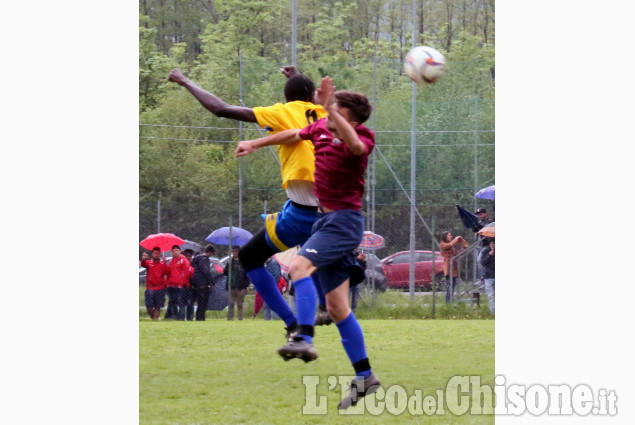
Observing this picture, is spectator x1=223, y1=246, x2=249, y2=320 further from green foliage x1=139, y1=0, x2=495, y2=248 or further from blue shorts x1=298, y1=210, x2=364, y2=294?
blue shorts x1=298, y1=210, x2=364, y2=294

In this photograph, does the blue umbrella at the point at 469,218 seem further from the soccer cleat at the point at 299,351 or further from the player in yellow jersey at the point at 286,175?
the soccer cleat at the point at 299,351

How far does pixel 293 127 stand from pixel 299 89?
37cm

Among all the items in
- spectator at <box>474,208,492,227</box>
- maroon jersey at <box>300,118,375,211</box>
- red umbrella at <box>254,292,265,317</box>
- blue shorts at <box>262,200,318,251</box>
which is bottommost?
red umbrella at <box>254,292,265,317</box>

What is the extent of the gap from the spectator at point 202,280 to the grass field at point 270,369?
2858 mm

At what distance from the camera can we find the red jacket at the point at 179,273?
50.3ft

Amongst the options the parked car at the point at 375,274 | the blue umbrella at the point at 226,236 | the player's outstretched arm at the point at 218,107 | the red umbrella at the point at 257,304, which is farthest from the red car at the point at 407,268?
the player's outstretched arm at the point at 218,107

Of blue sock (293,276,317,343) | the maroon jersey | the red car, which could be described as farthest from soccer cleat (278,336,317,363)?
the red car

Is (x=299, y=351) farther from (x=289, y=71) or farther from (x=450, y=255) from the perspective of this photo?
(x=450, y=255)

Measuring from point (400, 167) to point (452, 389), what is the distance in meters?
10.6

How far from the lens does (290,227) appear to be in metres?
6.78

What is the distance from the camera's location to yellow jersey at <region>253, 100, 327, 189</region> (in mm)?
6695

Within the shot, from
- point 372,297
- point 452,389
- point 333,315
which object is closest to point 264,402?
point 333,315

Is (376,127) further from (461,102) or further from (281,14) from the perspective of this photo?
(281,14)

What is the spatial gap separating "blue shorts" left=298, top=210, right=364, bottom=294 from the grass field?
1.06 meters
